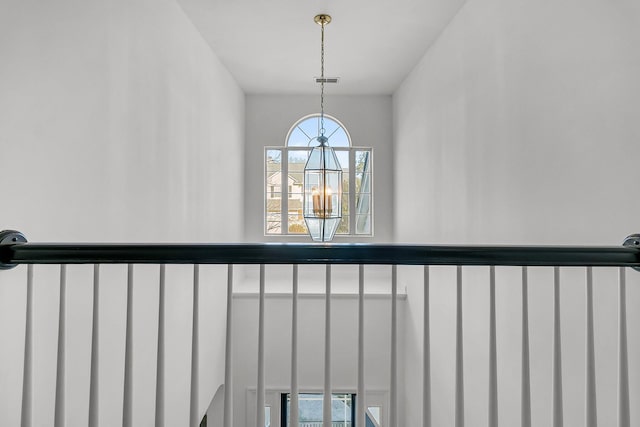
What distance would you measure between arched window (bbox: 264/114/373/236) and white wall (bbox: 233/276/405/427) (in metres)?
1.23

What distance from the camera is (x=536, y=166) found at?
1.95 meters

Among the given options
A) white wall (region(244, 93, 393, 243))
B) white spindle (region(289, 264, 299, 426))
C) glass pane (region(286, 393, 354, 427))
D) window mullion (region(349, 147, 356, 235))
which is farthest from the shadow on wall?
white spindle (region(289, 264, 299, 426))

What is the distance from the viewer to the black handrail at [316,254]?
104cm

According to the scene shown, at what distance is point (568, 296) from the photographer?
166cm

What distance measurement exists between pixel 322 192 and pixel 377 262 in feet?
6.31

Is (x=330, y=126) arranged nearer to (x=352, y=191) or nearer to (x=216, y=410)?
(x=352, y=191)

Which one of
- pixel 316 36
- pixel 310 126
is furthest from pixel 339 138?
pixel 316 36

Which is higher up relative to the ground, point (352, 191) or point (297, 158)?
point (297, 158)

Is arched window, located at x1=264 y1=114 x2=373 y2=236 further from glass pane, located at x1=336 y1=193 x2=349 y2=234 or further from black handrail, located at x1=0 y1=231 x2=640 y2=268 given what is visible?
black handrail, located at x1=0 y1=231 x2=640 y2=268

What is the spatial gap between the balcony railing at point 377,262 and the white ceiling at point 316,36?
2.49 metres

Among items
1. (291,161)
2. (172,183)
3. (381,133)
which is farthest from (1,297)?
(381,133)

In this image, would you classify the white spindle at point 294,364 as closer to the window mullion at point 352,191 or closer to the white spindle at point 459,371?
the white spindle at point 459,371

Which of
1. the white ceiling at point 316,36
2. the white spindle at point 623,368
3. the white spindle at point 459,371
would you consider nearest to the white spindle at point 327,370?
the white spindle at point 459,371

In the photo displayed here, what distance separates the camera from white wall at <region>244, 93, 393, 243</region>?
5.38m
